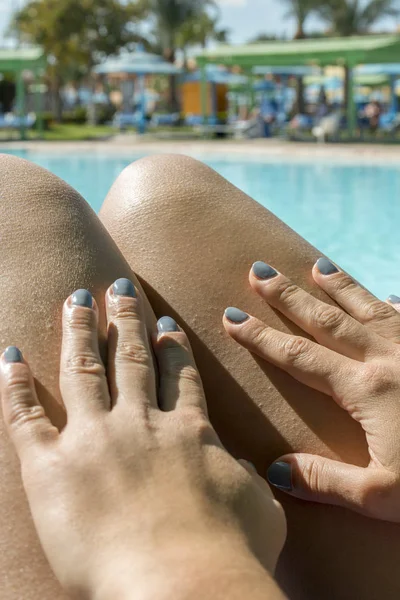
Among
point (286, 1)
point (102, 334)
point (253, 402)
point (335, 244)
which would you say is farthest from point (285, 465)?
point (286, 1)

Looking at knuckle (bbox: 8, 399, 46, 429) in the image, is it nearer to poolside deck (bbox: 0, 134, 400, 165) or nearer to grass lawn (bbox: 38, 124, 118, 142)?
poolside deck (bbox: 0, 134, 400, 165)

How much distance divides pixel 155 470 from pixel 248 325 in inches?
16.5

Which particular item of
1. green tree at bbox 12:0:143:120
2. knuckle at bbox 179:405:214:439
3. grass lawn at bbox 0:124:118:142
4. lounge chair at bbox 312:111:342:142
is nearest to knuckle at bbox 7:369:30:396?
knuckle at bbox 179:405:214:439

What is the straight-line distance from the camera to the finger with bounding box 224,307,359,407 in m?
1.26

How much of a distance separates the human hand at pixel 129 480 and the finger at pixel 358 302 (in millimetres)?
378

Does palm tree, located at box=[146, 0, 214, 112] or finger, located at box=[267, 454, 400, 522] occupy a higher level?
palm tree, located at box=[146, 0, 214, 112]

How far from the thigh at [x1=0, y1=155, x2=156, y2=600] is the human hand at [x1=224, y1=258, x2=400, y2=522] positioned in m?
0.24

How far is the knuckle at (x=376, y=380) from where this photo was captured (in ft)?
4.03

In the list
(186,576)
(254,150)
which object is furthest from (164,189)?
(254,150)

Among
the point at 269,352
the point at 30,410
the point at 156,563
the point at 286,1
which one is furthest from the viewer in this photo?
the point at 286,1

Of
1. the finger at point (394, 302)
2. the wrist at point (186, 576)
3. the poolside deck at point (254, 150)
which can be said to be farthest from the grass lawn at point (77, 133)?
the wrist at point (186, 576)

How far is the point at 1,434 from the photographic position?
1065mm

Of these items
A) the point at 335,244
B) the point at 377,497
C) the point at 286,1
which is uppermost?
the point at 286,1

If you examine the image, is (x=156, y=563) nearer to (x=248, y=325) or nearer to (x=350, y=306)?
(x=248, y=325)
